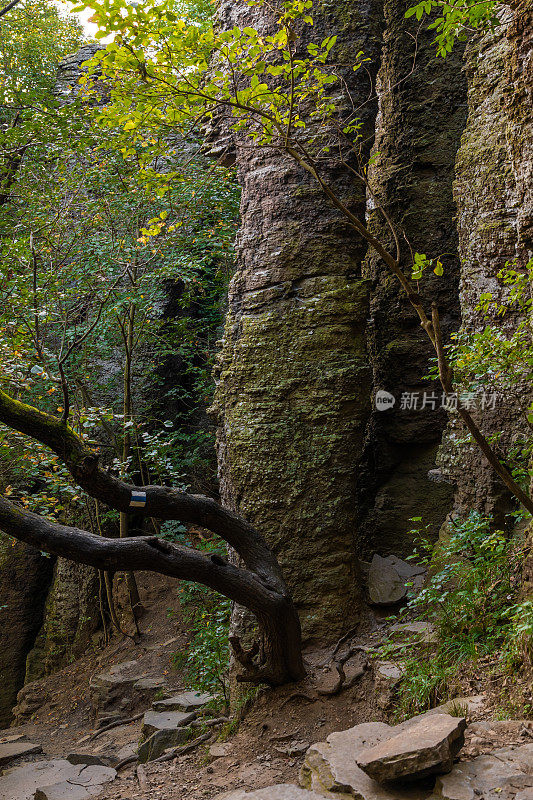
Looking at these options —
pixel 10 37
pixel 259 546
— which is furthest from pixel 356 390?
pixel 10 37

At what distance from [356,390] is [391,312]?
231 cm

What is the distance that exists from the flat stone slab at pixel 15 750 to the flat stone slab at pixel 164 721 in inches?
73.3

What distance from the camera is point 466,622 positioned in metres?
4.35

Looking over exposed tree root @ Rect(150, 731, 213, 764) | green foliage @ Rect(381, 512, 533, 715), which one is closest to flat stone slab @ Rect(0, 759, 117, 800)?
exposed tree root @ Rect(150, 731, 213, 764)

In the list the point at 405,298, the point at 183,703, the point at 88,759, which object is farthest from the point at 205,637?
the point at 405,298

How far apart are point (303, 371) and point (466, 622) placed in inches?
111

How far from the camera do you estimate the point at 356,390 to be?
20.1 feet

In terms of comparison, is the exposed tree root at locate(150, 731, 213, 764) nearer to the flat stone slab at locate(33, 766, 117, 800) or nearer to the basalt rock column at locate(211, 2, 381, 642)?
the flat stone slab at locate(33, 766, 117, 800)

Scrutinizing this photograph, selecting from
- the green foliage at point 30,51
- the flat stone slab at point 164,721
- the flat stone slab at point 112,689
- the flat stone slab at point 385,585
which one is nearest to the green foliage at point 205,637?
the flat stone slab at point 164,721

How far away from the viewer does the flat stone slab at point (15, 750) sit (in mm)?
7214

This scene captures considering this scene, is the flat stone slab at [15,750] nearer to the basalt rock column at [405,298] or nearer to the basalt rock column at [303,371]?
the basalt rock column at [303,371]

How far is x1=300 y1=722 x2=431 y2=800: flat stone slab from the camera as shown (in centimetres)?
297

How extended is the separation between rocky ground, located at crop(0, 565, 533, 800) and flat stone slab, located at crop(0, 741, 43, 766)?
1 centimetres

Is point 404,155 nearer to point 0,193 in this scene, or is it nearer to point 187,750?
point 0,193
